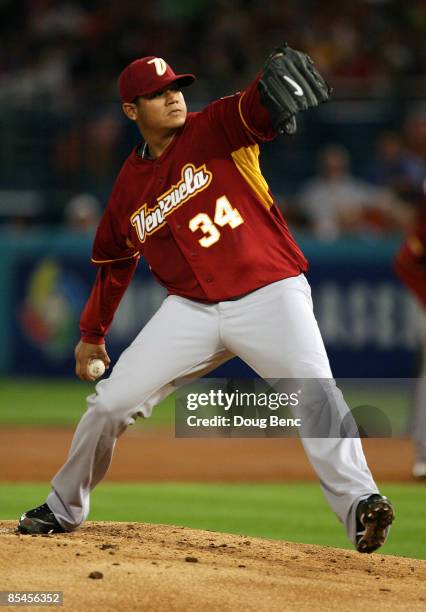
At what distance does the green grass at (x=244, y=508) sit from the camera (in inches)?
255

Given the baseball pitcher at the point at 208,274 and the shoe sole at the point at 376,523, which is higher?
the baseball pitcher at the point at 208,274

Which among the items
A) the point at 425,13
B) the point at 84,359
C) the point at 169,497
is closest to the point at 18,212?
the point at 425,13

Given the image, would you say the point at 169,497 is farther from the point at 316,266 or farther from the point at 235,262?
the point at 316,266

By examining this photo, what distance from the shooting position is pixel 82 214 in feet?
47.0

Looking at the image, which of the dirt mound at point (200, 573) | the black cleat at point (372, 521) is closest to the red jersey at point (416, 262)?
the dirt mound at point (200, 573)

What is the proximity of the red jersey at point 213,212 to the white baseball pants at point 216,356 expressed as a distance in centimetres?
9

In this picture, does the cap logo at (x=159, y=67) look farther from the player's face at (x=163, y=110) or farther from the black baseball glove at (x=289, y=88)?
the black baseball glove at (x=289, y=88)

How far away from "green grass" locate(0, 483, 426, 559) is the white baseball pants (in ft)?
4.19

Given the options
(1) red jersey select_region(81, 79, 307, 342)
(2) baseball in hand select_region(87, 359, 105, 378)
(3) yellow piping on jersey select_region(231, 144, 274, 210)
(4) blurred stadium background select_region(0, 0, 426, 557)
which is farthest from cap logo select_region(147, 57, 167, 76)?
(4) blurred stadium background select_region(0, 0, 426, 557)

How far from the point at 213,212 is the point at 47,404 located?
819 centimetres

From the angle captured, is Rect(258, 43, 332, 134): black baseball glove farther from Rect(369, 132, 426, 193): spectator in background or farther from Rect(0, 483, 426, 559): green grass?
Rect(369, 132, 426, 193): spectator in background

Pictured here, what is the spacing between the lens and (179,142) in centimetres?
521

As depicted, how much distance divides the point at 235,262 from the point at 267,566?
4.13 ft

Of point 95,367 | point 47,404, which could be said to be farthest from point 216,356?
point 47,404
